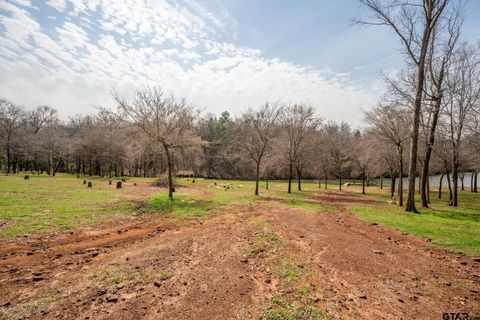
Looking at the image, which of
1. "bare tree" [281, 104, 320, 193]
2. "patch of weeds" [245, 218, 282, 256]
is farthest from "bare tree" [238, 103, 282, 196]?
"patch of weeds" [245, 218, 282, 256]

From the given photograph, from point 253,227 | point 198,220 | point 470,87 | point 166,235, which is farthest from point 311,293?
point 470,87

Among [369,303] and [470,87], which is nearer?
[369,303]

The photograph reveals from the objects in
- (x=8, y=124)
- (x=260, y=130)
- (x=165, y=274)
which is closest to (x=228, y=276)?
(x=165, y=274)

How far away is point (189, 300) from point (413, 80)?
20.7 m

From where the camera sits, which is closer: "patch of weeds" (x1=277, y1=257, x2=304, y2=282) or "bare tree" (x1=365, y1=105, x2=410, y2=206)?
"patch of weeds" (x1=277, y1=257, x2=304, y2=282)

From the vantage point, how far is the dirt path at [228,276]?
13.7ft

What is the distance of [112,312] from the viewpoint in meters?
4.02

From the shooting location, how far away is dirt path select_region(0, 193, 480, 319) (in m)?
4.19

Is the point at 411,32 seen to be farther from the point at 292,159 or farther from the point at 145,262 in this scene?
the point at 145,262

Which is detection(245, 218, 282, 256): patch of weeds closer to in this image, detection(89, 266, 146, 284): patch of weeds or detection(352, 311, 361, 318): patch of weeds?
detection(89, 266, 146, 284): patch of weeds

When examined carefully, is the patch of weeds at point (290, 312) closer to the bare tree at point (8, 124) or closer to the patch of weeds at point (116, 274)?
the patch of weeds at point (116, 274)

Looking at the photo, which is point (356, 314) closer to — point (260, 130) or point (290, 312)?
point (290, 312)

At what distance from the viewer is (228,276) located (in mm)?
5406

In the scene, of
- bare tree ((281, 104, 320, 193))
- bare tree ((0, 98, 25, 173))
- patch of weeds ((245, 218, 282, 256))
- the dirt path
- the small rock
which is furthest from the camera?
bare tree ((0, 98, 25, 173))
